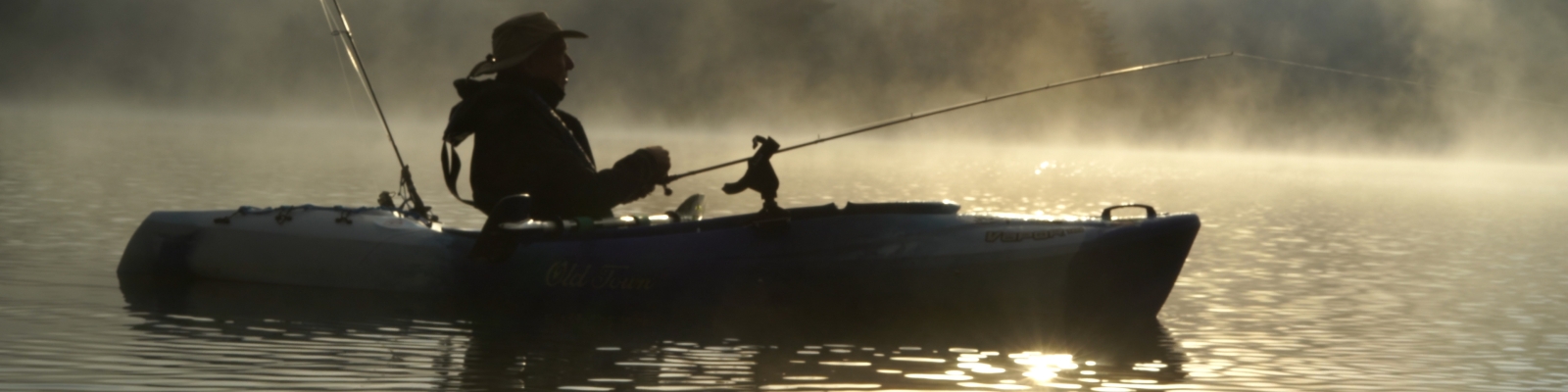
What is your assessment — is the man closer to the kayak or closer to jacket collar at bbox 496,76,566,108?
jacket collar at bbox 496,76,566,108

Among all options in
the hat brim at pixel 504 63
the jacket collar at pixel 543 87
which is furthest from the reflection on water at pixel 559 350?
the hat brim at pixel 504 63

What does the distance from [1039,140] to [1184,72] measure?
19.6 m

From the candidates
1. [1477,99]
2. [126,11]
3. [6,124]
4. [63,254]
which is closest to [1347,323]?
[63,254]

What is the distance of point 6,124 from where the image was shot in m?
34.8

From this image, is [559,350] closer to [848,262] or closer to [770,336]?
[770,336]

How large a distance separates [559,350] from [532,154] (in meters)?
1.01

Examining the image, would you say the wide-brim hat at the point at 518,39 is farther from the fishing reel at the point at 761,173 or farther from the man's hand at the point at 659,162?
the fishing reel at the point at 761,173

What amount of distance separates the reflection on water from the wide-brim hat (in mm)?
1091

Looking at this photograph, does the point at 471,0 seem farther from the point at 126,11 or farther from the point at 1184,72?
the point at 1184,72

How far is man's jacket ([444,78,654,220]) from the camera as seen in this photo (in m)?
7.26

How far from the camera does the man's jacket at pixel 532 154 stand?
7.26 meters

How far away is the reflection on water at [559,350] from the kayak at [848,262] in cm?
13

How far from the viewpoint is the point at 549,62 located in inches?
297

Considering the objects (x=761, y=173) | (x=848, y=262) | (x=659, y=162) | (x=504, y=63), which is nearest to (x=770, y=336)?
(x=848, y=262)
